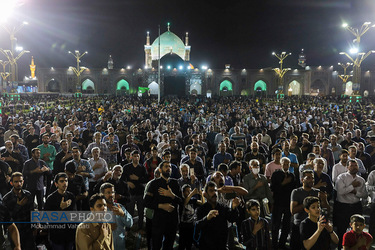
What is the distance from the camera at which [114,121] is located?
15133 millimetres

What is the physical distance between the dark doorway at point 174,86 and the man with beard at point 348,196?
5409 cm

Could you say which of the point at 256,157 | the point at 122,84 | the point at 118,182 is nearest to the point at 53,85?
the point at 122,84

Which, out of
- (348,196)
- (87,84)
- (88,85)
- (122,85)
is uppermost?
(87,84)

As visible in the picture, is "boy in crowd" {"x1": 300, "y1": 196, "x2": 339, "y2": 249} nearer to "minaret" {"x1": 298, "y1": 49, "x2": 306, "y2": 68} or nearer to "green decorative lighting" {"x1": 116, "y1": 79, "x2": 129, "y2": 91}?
"green decorative lighting" {"x1": 116, "y1": 79, "x2": 129, "y2": 91}

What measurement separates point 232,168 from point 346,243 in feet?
8.35

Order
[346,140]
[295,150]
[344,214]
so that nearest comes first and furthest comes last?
1. [344,214]
2. [295,150]
3. [346,140]

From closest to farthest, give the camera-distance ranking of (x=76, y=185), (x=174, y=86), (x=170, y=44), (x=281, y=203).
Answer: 1. (x=76, y=185)
2. (x=281, y=203)
3. (x=174, y=86)
4. (x=170, y=44)

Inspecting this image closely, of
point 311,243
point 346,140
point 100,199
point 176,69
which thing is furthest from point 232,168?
point 176,69

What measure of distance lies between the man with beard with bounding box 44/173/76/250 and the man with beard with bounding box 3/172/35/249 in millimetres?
377

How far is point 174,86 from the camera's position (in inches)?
2354

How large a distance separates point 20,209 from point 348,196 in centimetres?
543

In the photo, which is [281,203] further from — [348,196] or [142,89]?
[142,89]

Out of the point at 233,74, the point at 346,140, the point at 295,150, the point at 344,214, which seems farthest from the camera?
the point at 233,74

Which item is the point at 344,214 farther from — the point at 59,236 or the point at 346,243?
the point at 59,236
